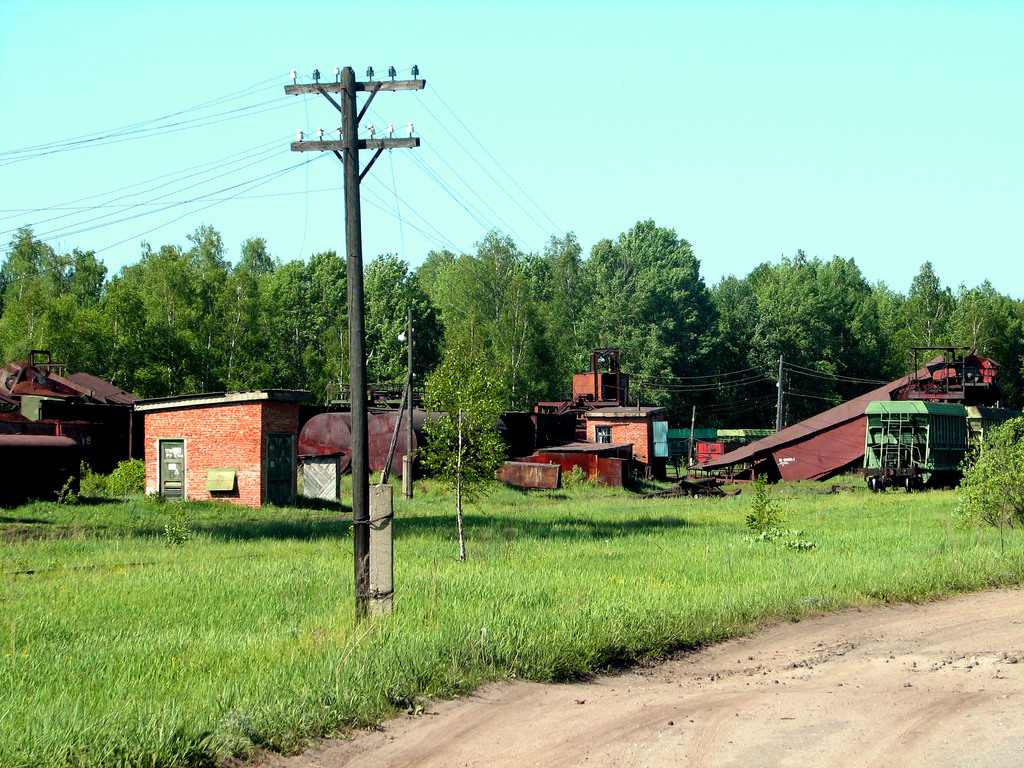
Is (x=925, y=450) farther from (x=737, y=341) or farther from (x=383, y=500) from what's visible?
(x=737, y=341)

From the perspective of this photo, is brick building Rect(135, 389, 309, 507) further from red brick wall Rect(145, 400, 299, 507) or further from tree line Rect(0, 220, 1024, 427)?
tree line Rect(0, 220, 1024, 427)

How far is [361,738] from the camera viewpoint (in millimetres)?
6340

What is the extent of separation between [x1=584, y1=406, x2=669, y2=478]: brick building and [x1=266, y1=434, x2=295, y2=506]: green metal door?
2253cm

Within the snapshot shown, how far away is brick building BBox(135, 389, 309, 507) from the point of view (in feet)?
81.6

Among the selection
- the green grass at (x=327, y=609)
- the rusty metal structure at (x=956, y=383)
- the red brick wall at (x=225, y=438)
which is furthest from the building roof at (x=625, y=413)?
the green grass at (x=327, y=609)

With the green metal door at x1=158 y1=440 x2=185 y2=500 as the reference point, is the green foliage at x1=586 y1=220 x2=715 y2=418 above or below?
above

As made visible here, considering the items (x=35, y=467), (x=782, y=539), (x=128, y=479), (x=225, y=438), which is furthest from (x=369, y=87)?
(x=128, y=479)

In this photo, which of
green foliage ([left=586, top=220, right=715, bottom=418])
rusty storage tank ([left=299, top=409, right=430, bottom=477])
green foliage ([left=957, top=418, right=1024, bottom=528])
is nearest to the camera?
green foliage ([left=957, top=418, right=1024, bottom=528])

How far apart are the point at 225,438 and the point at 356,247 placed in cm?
1500

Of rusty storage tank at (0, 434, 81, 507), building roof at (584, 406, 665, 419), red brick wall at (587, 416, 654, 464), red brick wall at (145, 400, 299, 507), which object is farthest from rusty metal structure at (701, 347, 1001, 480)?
rusty storage tank at (0, 434, 81, 507)

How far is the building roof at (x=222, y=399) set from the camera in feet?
81.6

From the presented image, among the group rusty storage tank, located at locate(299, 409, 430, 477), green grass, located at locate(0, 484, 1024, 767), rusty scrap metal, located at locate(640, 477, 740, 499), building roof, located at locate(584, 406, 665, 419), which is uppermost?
building roof, located at locate(584, 406, 665, 419)

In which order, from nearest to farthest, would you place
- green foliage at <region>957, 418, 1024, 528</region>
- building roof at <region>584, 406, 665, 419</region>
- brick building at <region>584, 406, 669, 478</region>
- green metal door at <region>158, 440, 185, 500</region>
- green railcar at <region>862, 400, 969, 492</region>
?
1. green foliage at <region>957, 418, 1024, 528</region>
2. green metal door at <region>158, 440, 185, 500</region>
3. green railcar at <region>862, 400, 969, 492</region>
4. brick building at <region>584, 406, 669, 478</region>
5. building roof at <region>584, 406, 665, 419</region>

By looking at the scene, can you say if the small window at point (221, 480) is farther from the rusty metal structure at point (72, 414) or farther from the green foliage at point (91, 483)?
the rusty metal structure at point (72, 414)
